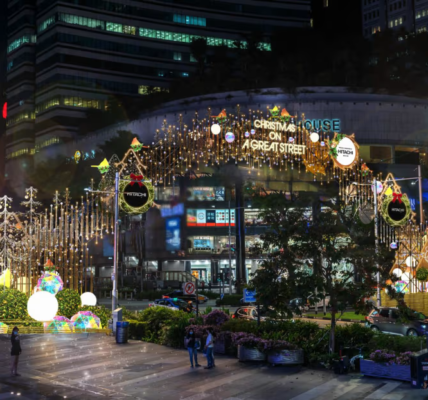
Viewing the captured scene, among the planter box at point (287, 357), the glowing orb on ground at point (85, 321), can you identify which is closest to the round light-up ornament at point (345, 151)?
the glowing orb on ground at point (85, 321)

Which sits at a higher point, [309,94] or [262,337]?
[309,94]

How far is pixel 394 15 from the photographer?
597 feet

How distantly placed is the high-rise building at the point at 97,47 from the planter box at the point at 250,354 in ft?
368

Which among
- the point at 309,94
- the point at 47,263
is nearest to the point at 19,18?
the point at 309,94

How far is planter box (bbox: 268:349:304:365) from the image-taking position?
2156cm

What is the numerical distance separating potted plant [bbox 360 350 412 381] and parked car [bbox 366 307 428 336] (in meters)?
10.2

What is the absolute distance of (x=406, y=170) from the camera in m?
86.5

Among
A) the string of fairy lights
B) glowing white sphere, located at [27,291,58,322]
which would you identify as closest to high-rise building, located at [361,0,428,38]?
the string of fairy lights

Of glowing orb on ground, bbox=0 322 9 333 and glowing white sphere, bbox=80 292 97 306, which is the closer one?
glowing orb on ground, bbox=0 322 9 333

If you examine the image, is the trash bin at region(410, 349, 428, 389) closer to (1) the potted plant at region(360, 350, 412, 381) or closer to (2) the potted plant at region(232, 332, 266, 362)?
(1) the potted plant at region(360, 350, 412, 381)

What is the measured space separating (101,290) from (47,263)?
38.4m

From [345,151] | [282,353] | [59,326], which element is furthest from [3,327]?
[345,151]

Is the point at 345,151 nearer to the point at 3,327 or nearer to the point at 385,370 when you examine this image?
the point at 3,327

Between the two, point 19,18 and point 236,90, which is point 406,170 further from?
point 19,18
